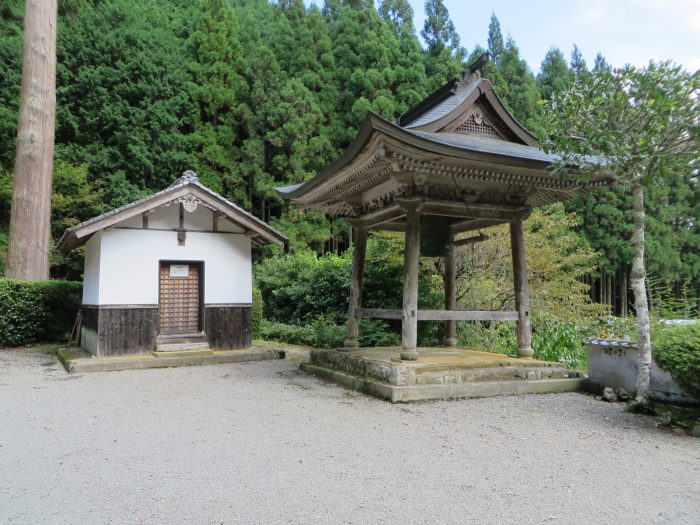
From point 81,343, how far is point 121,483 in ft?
29.4

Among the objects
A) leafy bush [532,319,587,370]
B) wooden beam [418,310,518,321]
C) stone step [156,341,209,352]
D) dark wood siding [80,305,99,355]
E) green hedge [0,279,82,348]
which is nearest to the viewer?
wooden beam [418,310,518,321]

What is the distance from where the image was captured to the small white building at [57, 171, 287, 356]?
8.88m

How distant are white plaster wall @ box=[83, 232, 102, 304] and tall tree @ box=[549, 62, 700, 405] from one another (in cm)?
838

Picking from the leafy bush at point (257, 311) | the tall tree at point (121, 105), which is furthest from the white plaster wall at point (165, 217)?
the tall tree at point (121, 105)

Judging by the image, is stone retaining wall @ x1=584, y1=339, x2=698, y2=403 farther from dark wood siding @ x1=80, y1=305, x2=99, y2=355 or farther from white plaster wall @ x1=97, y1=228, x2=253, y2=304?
dark wood siding @ x1=80, y1=305, x2=99, y2=355

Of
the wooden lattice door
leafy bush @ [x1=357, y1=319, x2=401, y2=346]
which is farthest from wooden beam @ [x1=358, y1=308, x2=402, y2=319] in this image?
the wooden lattice door

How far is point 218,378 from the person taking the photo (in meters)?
7.55

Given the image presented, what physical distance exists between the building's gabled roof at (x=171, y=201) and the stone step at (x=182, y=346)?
2603mm

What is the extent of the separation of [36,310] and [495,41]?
995 inches

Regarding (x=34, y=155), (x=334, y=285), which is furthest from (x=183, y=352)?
(x=34, y=155)

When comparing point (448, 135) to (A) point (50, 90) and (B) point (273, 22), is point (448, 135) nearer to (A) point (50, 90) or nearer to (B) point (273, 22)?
(A) point (50, 90)

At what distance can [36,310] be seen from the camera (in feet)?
37.4

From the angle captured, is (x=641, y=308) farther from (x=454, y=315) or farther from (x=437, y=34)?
(x=437, y=34)

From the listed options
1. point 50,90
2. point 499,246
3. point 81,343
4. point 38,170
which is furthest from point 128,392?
point 50,90
